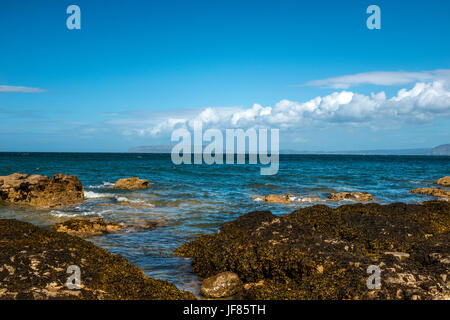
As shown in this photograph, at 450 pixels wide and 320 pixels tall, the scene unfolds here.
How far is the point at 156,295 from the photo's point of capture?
6559 millimetres

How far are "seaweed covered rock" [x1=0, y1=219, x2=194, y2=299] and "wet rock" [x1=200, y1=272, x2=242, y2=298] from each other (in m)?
0.70

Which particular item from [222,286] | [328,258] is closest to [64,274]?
[222,286]

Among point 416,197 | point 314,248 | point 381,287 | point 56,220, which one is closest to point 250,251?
point 314,248

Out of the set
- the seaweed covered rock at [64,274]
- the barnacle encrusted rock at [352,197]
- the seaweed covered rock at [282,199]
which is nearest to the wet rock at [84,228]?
the seaweed covered rock at [64,274]

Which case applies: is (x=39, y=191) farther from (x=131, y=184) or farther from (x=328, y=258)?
(x=328, y=258)

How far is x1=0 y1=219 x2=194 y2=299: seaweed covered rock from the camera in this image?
228 inches

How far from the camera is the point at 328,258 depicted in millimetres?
7520

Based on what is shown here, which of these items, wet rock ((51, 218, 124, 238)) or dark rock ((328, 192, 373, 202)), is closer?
wet rock ((51, 218, 124, 238))

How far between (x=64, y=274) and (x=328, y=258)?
17.5 feet

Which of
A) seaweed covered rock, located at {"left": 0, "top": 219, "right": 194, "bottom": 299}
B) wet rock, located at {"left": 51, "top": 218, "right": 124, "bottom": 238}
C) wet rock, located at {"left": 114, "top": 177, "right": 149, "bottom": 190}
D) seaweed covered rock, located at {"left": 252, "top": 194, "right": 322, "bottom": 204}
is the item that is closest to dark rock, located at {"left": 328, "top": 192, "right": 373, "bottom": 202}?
seaweed covered rock, located at {"left": 252, "top": 194, "right": 322, "bottom": 204}

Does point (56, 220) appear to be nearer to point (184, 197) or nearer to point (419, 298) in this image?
point (184, 197)

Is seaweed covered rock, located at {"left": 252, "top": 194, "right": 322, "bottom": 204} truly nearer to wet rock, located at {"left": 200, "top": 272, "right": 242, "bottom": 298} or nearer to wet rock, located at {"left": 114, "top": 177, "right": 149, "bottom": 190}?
wet rock, located at {"left": 114, "top": 177, "right": 149, "bottom": 190}

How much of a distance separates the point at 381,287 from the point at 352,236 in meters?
4.63
